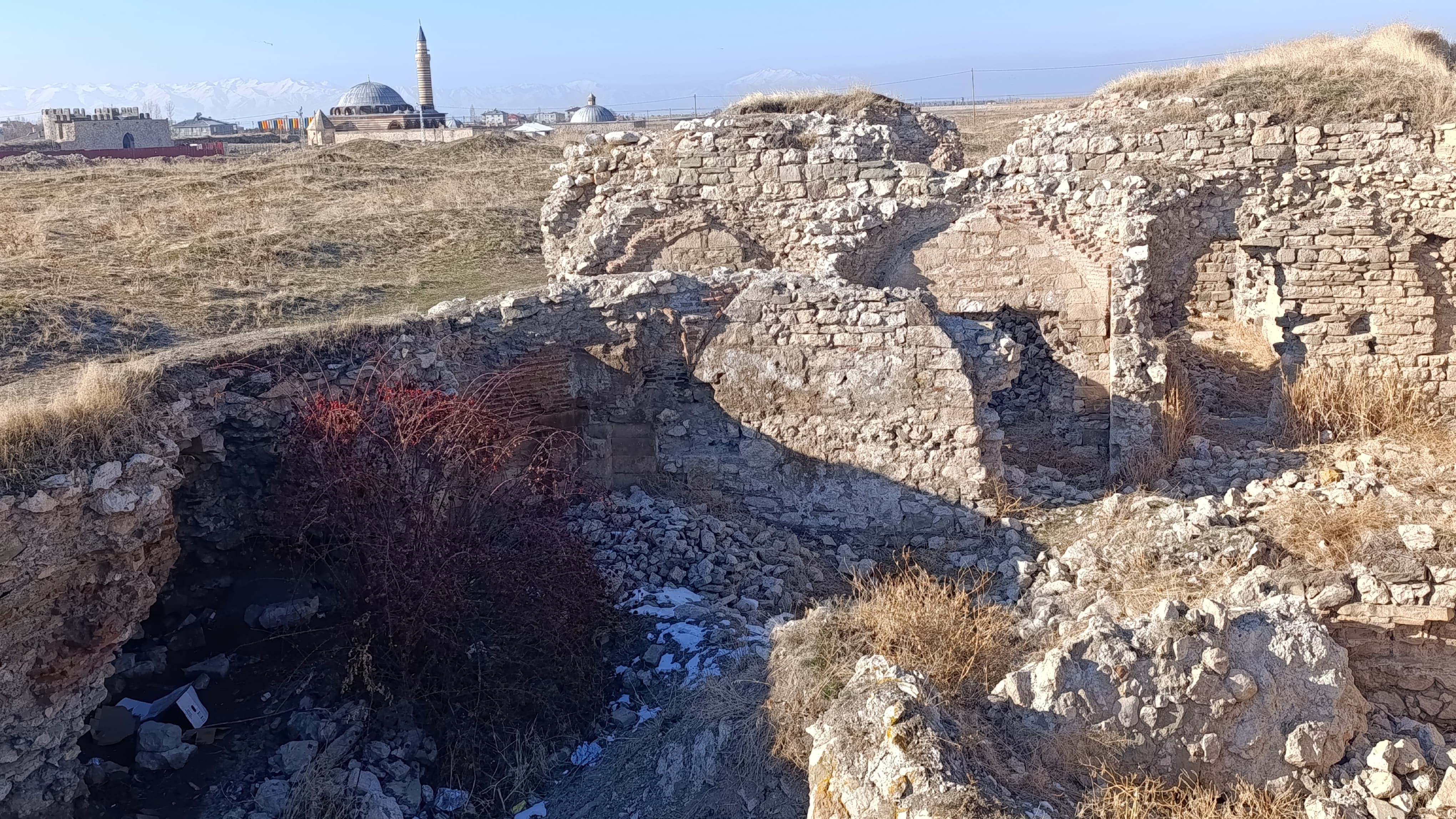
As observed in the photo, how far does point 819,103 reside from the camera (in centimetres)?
1129

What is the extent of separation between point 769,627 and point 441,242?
35.3ft

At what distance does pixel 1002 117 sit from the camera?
113 feet

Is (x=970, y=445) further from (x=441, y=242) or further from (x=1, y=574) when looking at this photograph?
(x=441, y=242)

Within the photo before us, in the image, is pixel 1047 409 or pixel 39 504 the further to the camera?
pixel 1047 409

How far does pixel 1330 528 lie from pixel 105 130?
52447 mm

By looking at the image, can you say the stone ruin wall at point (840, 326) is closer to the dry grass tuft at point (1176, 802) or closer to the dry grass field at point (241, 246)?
the dry grass tuft at point (1176, 802)

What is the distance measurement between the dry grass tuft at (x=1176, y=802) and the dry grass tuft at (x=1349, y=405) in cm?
542

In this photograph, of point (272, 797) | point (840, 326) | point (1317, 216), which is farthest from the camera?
point (1317, 216)

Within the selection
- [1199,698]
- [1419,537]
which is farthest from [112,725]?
[1419,537]

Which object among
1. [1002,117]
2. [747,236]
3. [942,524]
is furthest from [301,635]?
[1002,117]

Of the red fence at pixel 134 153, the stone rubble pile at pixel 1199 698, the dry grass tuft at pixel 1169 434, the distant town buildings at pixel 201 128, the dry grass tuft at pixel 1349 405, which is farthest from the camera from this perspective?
the distant town buildings at pixel 201 128

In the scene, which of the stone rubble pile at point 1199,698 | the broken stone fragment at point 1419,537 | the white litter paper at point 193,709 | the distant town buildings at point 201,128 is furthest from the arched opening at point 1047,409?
the distant town buildings at point 201,128

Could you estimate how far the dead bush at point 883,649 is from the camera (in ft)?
15.3

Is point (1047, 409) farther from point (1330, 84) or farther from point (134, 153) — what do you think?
point (134, 153)
